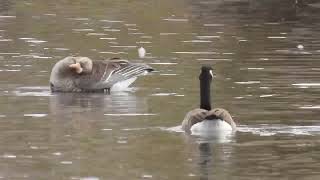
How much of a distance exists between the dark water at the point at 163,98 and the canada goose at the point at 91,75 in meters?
0.32

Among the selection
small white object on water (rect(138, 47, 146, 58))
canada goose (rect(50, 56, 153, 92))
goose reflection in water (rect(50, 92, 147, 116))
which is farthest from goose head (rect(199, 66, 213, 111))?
small white object on water (rect(138, 47, 146, 58))

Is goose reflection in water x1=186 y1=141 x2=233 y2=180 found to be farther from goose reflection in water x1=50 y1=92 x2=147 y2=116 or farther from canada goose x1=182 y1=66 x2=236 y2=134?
goose reflection in water x1=50 y1=92 x2=147 y2=116

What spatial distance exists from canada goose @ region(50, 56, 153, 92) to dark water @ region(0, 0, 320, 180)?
0.32 m

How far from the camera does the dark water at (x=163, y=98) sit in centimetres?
1655

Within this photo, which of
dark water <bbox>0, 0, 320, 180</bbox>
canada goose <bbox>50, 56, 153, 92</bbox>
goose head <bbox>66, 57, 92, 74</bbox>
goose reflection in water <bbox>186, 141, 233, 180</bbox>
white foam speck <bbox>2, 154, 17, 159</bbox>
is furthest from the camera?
goose head <bbox>66, 57, 92, 74</bbox>

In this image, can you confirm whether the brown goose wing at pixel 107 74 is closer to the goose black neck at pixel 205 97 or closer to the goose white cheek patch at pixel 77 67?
the goose white cheek patch at pixel 77 67

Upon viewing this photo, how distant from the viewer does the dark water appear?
16.5 m

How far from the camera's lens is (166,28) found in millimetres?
39406

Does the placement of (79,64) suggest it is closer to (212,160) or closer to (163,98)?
(163,98)

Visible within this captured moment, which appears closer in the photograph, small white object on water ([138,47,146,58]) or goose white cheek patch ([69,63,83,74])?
goose white cheek patch ([69,63,83,74])

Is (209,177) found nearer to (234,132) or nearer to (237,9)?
(234,132)

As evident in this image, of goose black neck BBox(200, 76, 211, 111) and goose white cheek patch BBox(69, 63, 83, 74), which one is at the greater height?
goose black neck BBox(200, 76, 211, 111)

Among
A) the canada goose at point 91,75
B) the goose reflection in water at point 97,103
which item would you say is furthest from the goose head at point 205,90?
the canada goose at point 91,75

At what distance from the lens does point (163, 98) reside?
945 inches
